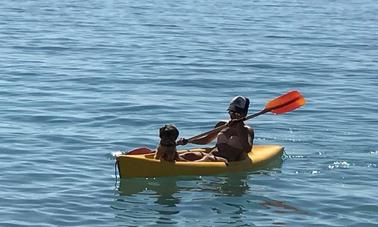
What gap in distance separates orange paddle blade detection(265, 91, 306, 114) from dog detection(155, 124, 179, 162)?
273cm

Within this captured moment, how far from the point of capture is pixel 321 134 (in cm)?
1797

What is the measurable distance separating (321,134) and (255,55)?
38.5 ft

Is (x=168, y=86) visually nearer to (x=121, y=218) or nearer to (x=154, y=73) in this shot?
(x=154, y=73)

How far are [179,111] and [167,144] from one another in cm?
598

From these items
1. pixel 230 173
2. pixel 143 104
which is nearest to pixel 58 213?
pixel 230 173

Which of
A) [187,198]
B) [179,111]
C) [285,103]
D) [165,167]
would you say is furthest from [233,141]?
[179,111]

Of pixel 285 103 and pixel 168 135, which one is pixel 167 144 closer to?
pixel 168 135

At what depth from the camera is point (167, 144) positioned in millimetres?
13992

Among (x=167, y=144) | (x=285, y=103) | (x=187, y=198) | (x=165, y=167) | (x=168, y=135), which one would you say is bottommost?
(x=187, y=198)

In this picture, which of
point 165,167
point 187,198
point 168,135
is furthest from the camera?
point 165,167

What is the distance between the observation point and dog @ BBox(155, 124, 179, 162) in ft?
45.8

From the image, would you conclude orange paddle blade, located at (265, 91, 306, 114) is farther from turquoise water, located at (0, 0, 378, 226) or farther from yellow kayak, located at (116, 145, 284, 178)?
yellow kayak, located at (116, 145, 284, 178)

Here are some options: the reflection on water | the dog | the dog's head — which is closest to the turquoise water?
the reflection on water

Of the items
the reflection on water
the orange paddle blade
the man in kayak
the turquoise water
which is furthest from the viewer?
the orange paddle blade
